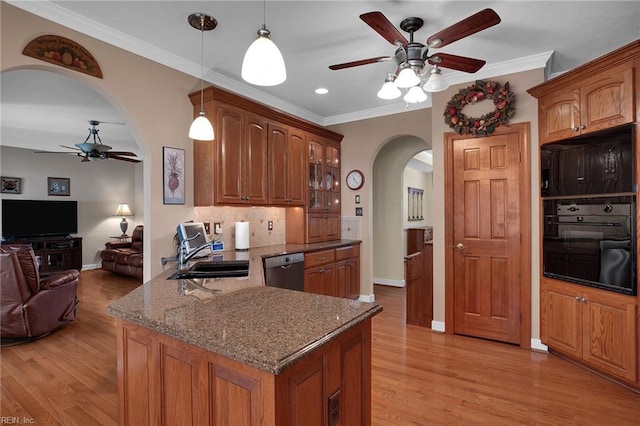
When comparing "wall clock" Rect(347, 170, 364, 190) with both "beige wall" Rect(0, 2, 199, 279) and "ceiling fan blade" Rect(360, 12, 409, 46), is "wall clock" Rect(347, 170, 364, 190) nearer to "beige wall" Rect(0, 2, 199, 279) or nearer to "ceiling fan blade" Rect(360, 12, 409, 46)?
"beige wall" Rect(0, 2, 199, 279)

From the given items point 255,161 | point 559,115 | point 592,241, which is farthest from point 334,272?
point 559,115

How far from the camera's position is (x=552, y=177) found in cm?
300

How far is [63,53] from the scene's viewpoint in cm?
239

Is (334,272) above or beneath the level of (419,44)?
beneath

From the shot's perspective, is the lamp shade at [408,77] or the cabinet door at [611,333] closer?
the lamp shade at [408,77]

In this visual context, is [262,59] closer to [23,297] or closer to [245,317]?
[245,317]

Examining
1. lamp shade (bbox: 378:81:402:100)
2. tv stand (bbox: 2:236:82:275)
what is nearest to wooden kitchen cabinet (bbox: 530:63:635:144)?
lamp shade (bbox: 378:81:402:100)

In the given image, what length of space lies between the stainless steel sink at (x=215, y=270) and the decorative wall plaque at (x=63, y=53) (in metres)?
1.64

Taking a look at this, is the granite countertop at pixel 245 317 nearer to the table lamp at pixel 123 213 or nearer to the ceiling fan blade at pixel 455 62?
the ceiling fan blade at pixel 455 62

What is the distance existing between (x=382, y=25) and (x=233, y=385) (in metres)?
1.97

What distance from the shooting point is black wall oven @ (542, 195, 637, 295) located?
244cm

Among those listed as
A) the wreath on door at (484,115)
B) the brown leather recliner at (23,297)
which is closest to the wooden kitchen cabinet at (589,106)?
the wreath on door at (484,115)

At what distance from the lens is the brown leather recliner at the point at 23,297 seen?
327 centimetres

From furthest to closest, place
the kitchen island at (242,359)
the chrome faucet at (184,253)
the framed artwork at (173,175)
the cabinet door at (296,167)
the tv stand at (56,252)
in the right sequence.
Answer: the tv stand at (56,252) → the cabinet door at (296,167) → the framed artwork at (173,175) → the chrome faucet at (184,253) → the kitchen island at (242,359)
